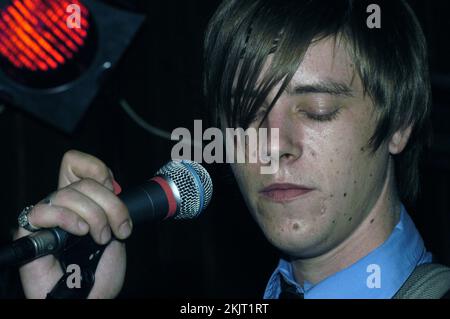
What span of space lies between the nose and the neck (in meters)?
0.29

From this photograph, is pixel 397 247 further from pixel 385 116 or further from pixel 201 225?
pixel 201 225

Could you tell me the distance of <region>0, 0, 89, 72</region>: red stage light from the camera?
235 centimetres

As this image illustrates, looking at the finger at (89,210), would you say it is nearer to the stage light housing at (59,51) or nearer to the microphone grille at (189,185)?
the microphone grille at (189,185)

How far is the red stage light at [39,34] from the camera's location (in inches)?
92.4

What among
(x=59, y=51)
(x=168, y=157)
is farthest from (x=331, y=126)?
(x=168, y=157)

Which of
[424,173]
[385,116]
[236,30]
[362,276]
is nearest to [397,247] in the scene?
[362,276]

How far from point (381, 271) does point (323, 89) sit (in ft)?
1.72

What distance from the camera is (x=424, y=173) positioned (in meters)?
3.00

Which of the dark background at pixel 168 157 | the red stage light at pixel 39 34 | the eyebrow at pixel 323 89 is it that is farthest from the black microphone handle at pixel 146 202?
the dark background at pixel 168 157

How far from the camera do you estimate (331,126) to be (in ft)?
5.84

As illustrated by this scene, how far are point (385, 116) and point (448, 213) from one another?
145cm

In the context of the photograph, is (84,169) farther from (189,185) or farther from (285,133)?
(285,133)

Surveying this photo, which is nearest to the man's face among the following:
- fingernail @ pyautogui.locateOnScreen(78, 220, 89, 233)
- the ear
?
the ear

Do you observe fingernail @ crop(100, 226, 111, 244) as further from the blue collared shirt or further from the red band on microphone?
the blue collared shirt
